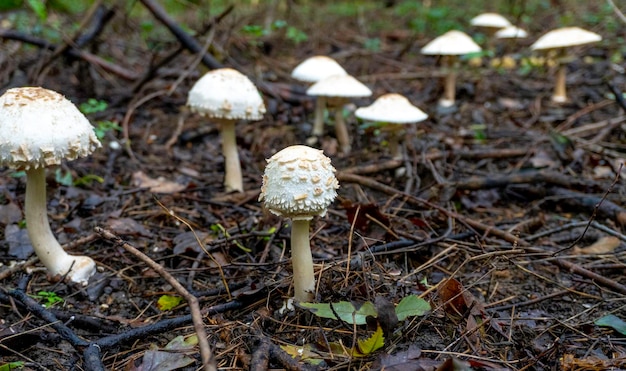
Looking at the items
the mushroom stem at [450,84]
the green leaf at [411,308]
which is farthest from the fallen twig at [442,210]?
the mushroom stem at [450,84]

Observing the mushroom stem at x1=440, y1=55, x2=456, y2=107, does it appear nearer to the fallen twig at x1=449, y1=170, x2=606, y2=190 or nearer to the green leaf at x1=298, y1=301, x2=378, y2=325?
the fallen twig at x1=449, y1=170, x2=606, y2=190

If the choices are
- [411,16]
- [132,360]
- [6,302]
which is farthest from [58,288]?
[411,16]

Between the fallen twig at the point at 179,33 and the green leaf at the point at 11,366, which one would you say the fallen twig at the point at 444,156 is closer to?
the fallen twig at the point at 179,33

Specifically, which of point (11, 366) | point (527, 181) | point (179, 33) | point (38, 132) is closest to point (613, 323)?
point (527, 181)

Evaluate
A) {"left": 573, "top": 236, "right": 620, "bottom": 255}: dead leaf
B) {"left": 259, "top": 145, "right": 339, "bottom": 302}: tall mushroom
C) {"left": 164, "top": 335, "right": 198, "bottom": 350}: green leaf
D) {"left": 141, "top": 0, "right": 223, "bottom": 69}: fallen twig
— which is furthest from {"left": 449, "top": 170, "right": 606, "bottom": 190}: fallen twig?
{"left": 141, "top": 0, "right": 223, "bottom": 69}: fallen twig

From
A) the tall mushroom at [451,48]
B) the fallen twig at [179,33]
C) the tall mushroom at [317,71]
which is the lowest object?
the tall mushroom at [317,71]

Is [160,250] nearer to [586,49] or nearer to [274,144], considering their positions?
[274,144]
